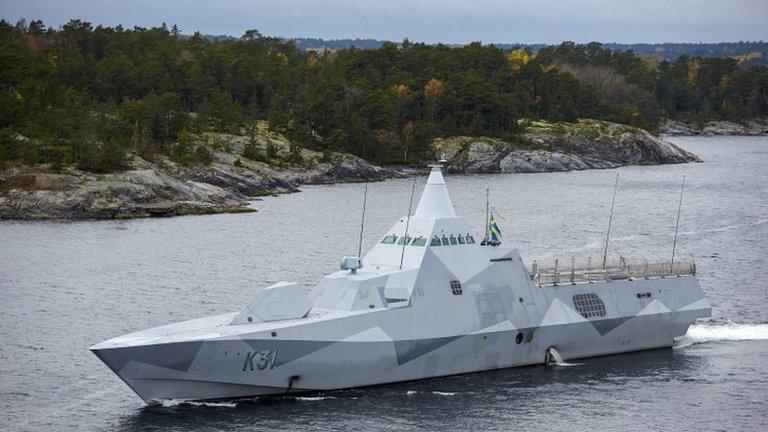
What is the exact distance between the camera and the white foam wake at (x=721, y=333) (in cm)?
5144

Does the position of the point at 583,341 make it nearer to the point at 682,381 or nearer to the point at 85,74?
the point at 682,381

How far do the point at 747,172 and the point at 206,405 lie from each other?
122001mm

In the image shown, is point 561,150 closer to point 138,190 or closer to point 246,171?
point 246,171

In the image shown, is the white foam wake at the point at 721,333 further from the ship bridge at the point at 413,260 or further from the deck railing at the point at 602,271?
the ship bridge at the point at 413,260

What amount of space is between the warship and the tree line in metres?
61.5

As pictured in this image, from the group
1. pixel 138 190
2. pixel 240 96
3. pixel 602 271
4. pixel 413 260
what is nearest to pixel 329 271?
pixel 602 271

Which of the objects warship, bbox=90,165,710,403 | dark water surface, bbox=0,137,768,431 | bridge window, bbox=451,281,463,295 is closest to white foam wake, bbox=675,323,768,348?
dark water surface, bbox=0,137,768,431

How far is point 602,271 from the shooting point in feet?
163

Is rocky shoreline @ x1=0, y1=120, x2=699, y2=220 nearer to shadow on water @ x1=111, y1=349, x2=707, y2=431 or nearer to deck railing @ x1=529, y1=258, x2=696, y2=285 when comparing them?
deck railing @ x1=529, y1=258, x2=696, y2=285

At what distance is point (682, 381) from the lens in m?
44.6

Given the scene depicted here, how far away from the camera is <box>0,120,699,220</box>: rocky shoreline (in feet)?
308

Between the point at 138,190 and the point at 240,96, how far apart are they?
60.7m

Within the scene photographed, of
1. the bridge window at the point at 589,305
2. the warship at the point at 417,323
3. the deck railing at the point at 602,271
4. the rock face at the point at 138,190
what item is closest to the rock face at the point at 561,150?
the rock face at the point at 138,190

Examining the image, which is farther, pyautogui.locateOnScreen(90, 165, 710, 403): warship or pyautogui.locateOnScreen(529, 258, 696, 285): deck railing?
pyautogui.locateOnScreen(529, 258, 696, 285): deck railing
